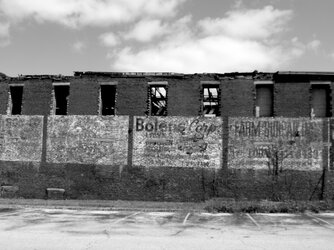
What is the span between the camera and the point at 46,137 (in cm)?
2270

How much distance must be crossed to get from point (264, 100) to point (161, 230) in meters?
11.7

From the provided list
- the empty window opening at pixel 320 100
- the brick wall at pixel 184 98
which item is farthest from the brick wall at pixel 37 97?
the empty window opening at pixel 320 100

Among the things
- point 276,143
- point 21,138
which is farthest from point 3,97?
point 276,143

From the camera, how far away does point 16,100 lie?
80.0 feet

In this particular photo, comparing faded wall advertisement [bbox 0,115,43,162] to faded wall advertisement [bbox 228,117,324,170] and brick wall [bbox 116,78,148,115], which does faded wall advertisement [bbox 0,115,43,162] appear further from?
faded wall advertisement [bbox 228,117,324,170]

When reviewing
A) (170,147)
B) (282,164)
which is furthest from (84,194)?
(282,164)

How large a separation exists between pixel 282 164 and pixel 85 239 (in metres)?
13.2

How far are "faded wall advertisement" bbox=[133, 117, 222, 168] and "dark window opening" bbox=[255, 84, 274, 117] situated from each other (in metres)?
2.16

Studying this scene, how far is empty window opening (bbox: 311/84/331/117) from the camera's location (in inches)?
843

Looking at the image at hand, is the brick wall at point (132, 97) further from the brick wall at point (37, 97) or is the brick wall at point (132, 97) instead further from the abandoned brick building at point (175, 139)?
the brick wall at point (37, 97)

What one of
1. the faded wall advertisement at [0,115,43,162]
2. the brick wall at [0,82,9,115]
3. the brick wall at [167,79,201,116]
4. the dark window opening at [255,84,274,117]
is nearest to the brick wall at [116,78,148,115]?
the brick wall at [167,79,201,116]

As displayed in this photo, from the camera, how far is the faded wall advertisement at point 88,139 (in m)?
22.1

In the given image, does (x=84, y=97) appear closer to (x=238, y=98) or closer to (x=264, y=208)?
(x=238, y=98)

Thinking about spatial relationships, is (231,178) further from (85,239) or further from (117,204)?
(85,239)
